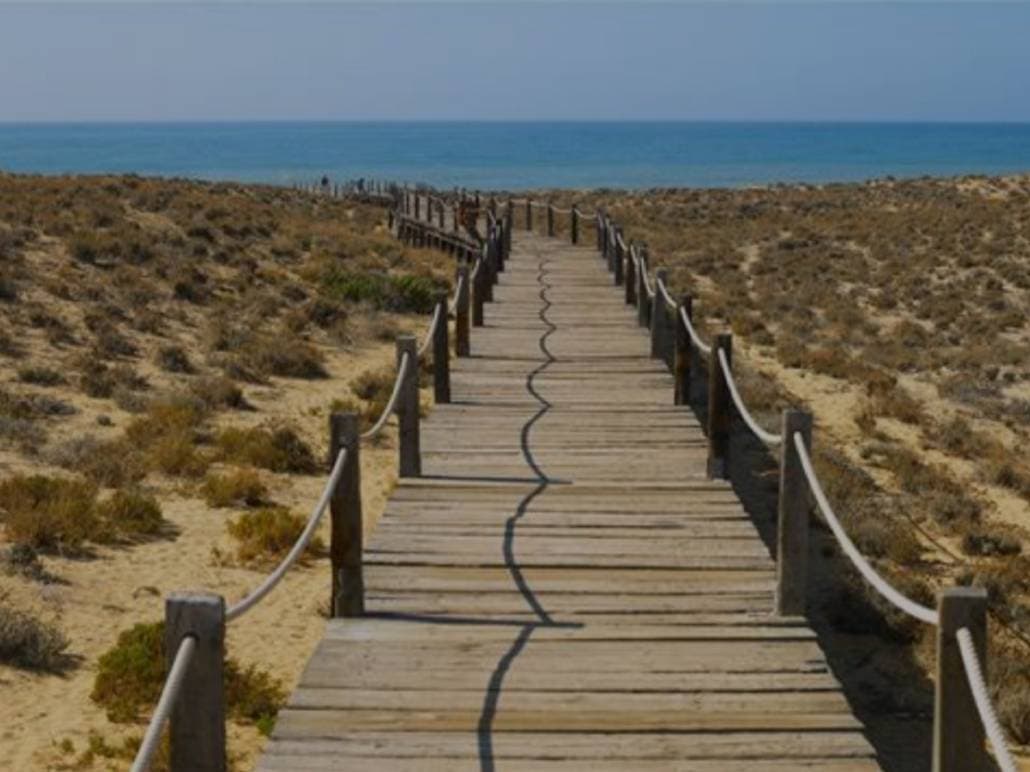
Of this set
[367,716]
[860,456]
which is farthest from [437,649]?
[860,456]

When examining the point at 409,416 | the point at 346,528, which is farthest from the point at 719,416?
the point at 346,528

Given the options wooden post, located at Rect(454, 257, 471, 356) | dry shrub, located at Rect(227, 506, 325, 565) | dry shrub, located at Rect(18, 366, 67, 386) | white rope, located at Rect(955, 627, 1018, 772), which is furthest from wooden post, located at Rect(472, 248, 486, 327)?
white rope, located at Rect(955, 627, 1018, 772)

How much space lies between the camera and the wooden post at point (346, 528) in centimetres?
685

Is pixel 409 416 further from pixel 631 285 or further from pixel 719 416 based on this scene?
pixel 631 285

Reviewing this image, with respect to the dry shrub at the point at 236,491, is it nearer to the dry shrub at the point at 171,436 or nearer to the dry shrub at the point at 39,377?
the dry shrub at the point at 171,436

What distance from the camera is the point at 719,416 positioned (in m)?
9.73

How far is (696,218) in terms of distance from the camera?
54.8 metres

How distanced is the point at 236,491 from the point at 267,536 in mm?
1430

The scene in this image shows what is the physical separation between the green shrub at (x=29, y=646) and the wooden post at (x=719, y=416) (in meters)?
4.75

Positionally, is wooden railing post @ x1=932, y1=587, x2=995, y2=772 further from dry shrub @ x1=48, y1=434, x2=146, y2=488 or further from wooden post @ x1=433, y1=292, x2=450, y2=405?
dry shrub @ x1=48, y1=434, x2=146, y2=488

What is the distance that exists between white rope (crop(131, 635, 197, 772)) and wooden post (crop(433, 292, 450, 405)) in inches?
313

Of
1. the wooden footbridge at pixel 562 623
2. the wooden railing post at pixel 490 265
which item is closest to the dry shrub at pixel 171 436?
the wooden footbridge at pixel 562 623

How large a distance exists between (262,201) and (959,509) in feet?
Answer: 128

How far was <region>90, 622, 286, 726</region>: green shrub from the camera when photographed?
804 centimetres
